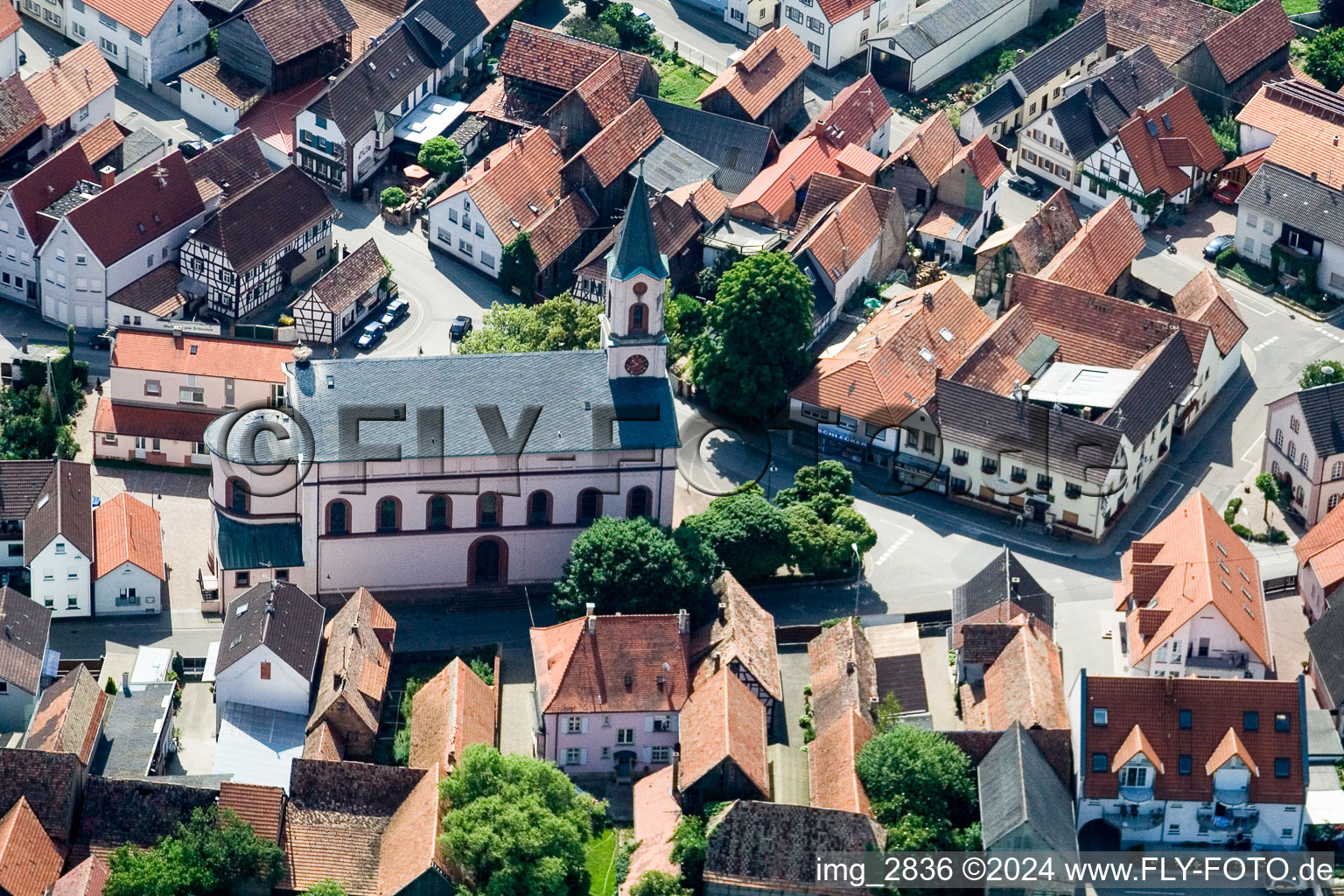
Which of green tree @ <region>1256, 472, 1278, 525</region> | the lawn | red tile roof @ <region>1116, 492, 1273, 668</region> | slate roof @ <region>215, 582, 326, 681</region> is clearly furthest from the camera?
green tree @ <region>1256, 472, 1278, 525</region>

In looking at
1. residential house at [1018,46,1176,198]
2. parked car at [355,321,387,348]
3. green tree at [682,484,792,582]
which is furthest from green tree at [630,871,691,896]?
residential house at [1018,46,1176,198]

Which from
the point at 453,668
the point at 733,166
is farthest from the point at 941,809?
the point at 733,166

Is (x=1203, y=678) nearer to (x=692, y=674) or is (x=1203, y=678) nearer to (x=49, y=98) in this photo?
(x=692, y=674)

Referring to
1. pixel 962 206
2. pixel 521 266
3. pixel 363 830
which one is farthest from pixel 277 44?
pixel 363 830

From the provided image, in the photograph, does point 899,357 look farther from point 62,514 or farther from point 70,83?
point 70,83

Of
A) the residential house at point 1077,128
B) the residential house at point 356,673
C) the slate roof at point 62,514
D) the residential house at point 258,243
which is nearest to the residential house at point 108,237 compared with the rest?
the residential house at point 258,243

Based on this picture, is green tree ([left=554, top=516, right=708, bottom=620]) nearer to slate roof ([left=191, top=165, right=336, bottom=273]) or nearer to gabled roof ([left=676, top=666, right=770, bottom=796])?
gabled roof ([left=676, top=666, right=770, bottom=796])
